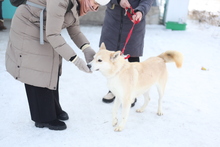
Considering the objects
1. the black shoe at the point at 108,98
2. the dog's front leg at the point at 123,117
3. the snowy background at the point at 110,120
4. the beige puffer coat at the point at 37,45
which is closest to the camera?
the beige puffer coat at the point at 37,45

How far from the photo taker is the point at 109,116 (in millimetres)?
2988

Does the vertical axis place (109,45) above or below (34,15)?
below

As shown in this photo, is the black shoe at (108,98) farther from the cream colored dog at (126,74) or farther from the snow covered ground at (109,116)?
the cream colored dog at (126,74)

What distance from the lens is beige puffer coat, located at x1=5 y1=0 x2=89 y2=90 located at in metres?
2.08

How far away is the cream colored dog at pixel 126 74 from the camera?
96.0 inches

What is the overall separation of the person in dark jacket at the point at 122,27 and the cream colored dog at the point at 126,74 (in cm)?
39

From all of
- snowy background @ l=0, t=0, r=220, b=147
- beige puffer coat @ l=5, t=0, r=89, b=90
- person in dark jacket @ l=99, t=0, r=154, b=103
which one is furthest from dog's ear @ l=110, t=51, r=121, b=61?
snowy background @ l=0, t=0, r=220, b=147

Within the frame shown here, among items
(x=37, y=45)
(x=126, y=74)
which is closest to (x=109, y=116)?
(x=126, y=74)

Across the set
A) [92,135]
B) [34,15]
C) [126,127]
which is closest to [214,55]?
[126,127]

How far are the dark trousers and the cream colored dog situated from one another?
0.55 metres

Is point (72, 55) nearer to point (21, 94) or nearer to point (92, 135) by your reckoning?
point (92, 135)

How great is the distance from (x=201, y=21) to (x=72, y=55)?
647 centimetres

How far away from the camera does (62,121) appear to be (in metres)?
2.81

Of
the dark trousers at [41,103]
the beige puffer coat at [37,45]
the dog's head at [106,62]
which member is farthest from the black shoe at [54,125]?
the dog's head at [106,62]
